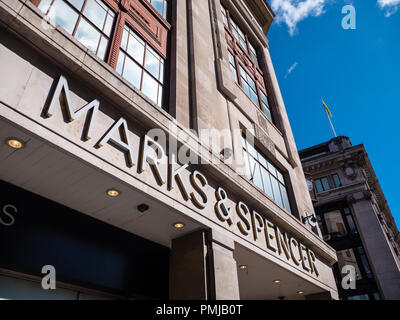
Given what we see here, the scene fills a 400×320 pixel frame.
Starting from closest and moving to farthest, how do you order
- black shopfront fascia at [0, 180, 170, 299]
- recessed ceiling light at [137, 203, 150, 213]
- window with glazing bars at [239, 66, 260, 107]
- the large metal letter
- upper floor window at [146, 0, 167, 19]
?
black shopfront fascia at [0, 180, 170, 299] < the large metal letter < recessed ceiling light at [137, 203, 150, 213] < upper floor window at [146, 0, 167, 19] < window with glazing bars at [239, 66, 260, 107]

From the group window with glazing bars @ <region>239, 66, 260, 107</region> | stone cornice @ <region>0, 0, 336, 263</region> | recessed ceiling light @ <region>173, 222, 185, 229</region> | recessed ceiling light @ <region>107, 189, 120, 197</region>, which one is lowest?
recessed ceiling light @ <region>173, 222, 185, 229</region>

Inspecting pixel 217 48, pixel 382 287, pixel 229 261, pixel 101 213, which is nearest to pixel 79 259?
pixel 101 213

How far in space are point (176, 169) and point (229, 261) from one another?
8.59 feet

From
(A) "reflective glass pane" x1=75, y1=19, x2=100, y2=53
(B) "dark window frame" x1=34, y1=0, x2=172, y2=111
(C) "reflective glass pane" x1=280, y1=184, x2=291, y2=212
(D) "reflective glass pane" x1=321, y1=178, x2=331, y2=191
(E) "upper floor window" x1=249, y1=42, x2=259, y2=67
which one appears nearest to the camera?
(A) "reflective glass pane" x1=75, y1=19, x2=100, y2=53

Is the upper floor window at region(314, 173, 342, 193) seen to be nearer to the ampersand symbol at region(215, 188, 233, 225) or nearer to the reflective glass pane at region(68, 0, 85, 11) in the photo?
the ampersand symbol at region(215, 188, 233, 225)

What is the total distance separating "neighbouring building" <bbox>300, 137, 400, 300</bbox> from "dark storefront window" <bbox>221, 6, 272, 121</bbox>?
32.4 ft

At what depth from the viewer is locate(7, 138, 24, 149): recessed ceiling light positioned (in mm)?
4926

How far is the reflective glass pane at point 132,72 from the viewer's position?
8.47m

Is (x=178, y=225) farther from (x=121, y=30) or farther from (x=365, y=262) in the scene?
(x=365, y=262)

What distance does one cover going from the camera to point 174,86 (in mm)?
9391

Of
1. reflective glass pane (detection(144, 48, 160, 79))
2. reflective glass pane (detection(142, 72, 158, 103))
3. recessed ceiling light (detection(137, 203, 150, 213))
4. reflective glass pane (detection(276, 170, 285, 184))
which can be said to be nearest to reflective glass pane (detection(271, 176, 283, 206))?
reflective glass pane (detection(276, 170, 285, 184))

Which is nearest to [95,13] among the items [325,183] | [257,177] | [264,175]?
[257,177]

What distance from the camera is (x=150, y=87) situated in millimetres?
9070

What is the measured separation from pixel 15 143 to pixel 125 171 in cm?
189
